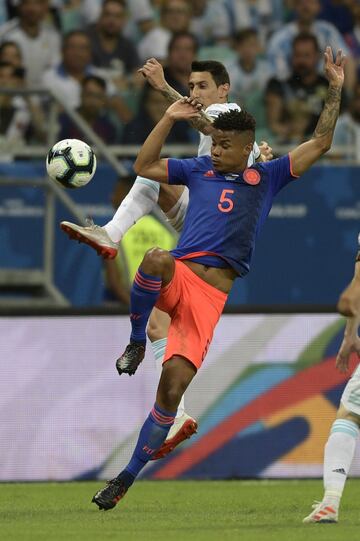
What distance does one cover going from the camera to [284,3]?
16766mm

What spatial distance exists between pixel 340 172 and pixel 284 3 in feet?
12.3

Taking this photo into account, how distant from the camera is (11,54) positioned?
14.7 metres

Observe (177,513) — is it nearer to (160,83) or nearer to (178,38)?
(160,83)

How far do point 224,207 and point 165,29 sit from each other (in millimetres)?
8216

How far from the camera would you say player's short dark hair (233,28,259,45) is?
15.9 metres

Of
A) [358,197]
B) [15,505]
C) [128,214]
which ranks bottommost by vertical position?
[15,505]

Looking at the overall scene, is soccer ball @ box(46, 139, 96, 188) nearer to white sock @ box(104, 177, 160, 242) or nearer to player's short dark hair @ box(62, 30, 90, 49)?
white sock @ box(104, 177, 160, 242)

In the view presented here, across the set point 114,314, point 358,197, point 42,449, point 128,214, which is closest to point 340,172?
point 358,197

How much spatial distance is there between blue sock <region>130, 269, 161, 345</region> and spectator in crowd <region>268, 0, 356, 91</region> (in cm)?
808

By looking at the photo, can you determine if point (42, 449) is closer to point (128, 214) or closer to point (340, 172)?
point (128, 214)

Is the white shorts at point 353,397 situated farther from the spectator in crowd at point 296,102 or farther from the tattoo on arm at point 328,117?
the spectator in crowd at point 296,102

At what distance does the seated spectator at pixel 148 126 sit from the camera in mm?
14031

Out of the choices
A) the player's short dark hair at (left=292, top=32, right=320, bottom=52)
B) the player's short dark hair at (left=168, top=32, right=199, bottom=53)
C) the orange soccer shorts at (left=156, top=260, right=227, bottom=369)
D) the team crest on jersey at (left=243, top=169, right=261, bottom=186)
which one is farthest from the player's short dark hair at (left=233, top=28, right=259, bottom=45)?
the orange soccer shorts at (left=156, top=260, right=227, bottom=369)

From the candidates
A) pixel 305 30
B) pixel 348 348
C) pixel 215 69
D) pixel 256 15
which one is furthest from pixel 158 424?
pixel 256 15
